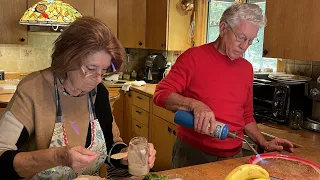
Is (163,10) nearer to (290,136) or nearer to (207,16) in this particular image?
(207,16)

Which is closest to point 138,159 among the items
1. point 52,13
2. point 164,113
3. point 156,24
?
point 52,13

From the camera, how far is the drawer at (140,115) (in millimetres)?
3787

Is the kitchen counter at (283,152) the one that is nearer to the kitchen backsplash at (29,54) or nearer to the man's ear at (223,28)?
the man's ear at (223,28)

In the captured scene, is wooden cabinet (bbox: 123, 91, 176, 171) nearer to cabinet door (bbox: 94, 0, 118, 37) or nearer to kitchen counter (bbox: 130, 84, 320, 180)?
cabinet door (bbox: 94, 0, 118, 37)

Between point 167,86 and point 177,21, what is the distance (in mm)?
2381

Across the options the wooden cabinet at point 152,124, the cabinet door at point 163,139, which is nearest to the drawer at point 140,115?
the wooden cabinet at point 152,124

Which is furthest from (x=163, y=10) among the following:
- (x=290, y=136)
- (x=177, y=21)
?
(x=290, y=136)

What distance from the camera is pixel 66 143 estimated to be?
1.37 meters

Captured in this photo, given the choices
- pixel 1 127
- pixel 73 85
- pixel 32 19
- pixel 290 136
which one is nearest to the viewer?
pixel 1 127

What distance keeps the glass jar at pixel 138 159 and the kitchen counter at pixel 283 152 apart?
10 centimetres

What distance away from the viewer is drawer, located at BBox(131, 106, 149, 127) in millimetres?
3787

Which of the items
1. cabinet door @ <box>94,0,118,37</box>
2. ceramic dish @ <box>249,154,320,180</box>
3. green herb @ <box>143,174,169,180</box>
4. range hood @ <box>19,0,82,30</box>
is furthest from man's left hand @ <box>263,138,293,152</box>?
cabinet door @ <box>94,0,118,37</box>

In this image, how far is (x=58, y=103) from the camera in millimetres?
1364

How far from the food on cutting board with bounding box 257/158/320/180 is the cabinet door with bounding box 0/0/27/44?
3.33 meters
